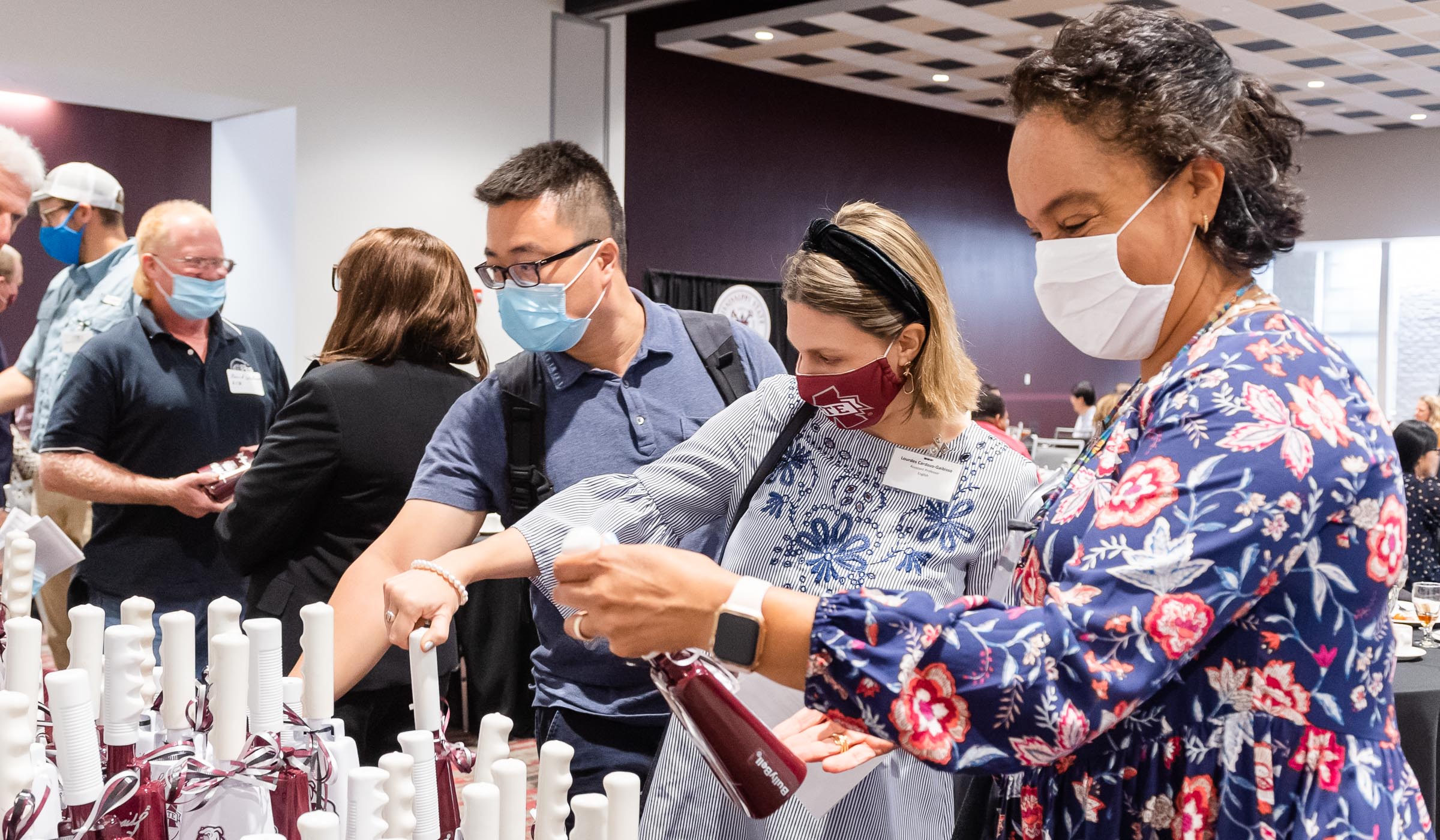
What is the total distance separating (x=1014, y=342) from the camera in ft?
40.1

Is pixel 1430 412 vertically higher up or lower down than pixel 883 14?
lower down

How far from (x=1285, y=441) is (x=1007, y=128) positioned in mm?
10813

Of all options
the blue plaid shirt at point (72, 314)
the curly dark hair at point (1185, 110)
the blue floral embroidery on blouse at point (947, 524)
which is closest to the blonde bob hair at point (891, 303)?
the blue floral embroidery on blouse at point (947, 524)

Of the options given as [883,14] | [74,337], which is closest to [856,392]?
[74,337]

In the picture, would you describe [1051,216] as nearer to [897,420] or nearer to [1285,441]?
[1285,441]

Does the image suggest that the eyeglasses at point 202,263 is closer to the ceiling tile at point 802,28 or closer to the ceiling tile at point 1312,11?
the ceiling tile at point 802,28

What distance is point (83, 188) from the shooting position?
169 inches

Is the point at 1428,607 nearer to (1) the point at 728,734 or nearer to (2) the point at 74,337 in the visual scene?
(1) the point at 728,734

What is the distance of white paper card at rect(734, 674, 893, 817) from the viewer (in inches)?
56.0

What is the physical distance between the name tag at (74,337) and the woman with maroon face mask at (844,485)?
294 centimetres

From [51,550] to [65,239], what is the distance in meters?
2.96

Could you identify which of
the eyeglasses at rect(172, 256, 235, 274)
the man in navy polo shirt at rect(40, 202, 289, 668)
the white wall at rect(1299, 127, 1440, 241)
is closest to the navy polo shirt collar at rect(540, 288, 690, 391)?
the man in navy polo shirt at rect(40, 202, 289, 668)

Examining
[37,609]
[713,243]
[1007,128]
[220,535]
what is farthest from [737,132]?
[220,535]

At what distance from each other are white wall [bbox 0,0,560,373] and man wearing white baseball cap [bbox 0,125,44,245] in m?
4.07
